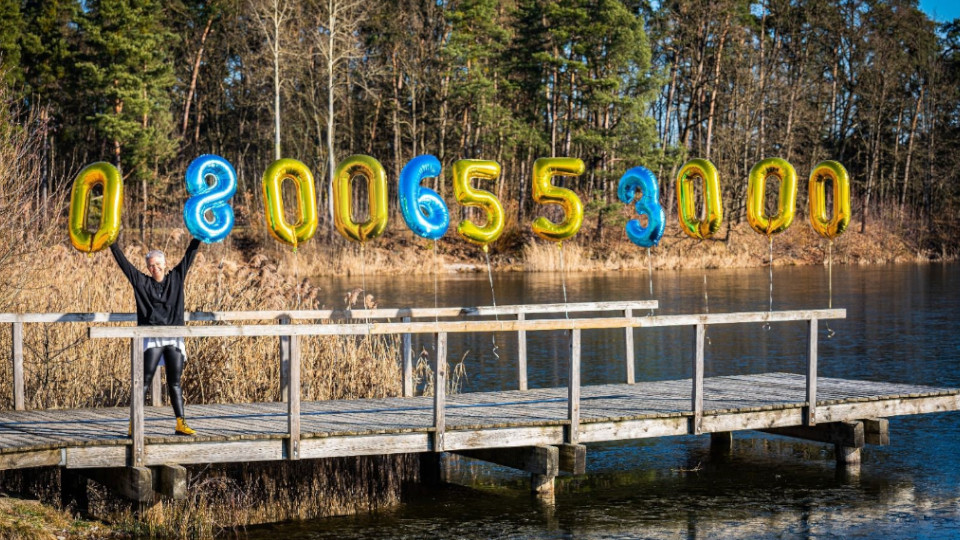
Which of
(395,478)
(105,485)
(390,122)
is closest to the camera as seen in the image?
(105,485)

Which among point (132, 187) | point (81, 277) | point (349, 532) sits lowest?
point (349, 532)

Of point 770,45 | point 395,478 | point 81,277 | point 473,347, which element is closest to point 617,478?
point 395,478

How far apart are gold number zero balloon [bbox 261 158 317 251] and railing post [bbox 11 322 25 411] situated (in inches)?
115

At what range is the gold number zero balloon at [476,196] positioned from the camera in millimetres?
14438

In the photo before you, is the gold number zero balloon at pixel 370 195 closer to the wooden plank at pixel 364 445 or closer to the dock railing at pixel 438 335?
the dock railing at pixel 438 335

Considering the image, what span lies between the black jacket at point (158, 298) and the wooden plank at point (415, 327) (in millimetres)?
322

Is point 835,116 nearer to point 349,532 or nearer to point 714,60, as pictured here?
point 714,60

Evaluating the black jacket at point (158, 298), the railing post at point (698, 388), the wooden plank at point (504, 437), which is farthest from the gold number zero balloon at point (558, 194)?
the black jacket at point (158, 298)

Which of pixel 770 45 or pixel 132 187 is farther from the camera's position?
pixel 770 45

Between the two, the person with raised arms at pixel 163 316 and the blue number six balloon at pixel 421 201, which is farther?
the blue number six balloon at pixel 421 201

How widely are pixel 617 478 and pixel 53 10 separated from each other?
37680mm

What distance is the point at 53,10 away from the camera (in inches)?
1758

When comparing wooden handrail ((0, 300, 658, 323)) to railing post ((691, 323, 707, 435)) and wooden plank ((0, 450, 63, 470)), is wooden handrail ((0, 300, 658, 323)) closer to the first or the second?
wooden plank ((0, 450, 63, 470))

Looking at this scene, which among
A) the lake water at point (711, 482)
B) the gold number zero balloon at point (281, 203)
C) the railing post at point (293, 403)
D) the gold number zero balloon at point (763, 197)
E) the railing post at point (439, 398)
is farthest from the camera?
the gold number zero balloon at point (763, 197)
